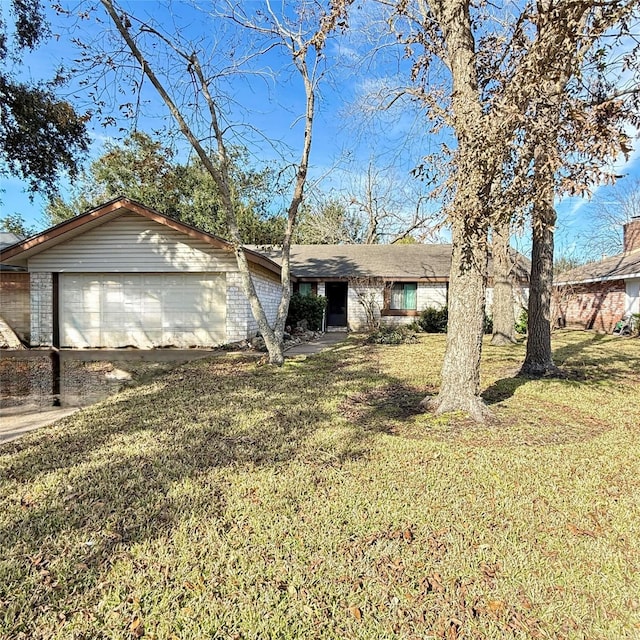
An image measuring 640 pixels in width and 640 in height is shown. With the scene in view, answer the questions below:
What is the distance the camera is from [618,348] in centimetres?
1241

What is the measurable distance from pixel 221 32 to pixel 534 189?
8169mm

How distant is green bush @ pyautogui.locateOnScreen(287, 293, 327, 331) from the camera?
16109 millimetres

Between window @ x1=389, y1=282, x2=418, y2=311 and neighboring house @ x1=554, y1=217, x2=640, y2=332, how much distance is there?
5.84m

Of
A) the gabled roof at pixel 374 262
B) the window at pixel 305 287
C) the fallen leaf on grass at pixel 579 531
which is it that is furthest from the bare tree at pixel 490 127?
the window at pixel 305 287

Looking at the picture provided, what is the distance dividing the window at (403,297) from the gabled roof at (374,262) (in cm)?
49

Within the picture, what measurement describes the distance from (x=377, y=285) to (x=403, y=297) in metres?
1.44

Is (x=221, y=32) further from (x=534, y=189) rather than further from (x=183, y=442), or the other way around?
(x=183, y=442)

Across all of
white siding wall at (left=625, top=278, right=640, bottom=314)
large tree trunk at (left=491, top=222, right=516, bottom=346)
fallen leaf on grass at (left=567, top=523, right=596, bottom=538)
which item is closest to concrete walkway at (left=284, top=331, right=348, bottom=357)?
large tree trunk at (left=491, top=222, right=516, bottom=346)

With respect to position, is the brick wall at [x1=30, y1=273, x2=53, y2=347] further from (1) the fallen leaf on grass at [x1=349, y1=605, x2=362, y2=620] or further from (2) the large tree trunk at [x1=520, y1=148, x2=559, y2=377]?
(1) the fallen leaf on grass at [x1=349, y1=605, x2=362, y2=620]

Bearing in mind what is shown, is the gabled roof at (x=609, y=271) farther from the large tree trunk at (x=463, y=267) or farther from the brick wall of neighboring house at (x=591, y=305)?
the large tree trunk at (x=463, y=267)

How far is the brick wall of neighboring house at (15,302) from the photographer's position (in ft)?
42.6

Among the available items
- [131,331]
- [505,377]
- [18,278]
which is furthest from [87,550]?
[18,278]

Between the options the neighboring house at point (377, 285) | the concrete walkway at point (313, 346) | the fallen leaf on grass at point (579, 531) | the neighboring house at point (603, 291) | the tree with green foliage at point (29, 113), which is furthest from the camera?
the neighboring house at point (377, 285)

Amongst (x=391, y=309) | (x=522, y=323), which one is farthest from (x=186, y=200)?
(x=522, y=323)
